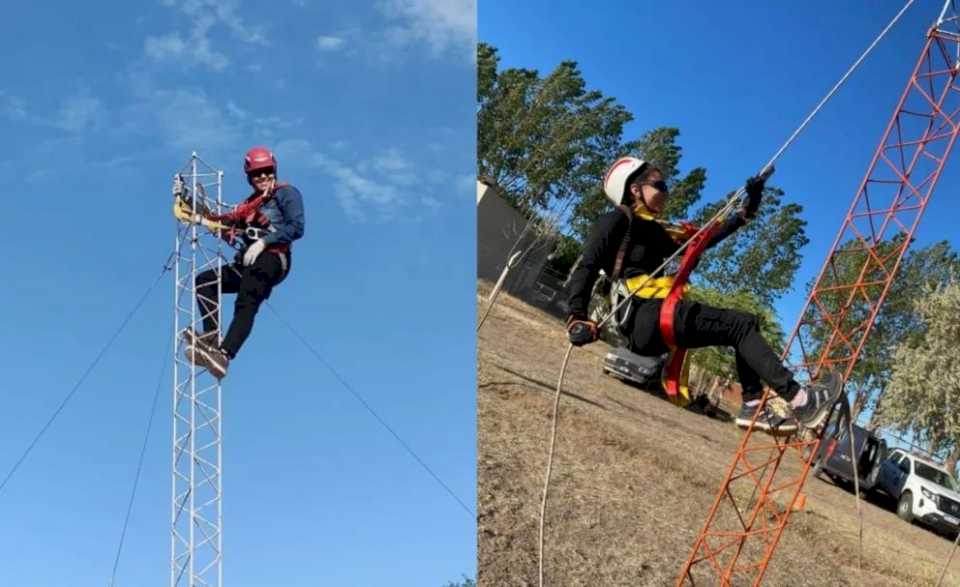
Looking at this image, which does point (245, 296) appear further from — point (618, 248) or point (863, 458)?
point (863, 458)

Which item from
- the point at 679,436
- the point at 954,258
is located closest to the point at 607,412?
the point at 679,436

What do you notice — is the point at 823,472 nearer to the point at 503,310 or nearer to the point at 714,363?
the point at 714,363

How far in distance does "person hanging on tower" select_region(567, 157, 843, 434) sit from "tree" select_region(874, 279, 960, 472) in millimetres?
24401

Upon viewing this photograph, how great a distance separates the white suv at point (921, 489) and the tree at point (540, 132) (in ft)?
34.5

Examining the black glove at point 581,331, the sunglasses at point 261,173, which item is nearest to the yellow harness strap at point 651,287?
the black glove at point 581,331

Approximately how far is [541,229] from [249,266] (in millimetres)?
19434

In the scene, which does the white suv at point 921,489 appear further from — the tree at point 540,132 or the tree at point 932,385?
the tree at point 540,132

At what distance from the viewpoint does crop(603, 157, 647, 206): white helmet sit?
17.1 feet

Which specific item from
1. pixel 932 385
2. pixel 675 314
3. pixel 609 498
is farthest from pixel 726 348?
pixel 675 314

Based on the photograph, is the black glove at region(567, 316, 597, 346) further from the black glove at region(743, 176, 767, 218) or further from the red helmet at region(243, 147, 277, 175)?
the red helmet at region(243, 147, 277, 175)

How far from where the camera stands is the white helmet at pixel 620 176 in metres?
5.21

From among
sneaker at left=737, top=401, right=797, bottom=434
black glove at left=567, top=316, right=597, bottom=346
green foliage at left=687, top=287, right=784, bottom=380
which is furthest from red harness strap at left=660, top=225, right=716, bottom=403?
green foliage at left=687, top=287, right=784, bottom=380

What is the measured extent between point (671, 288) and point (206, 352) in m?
3.88

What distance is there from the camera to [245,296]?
752 cm
